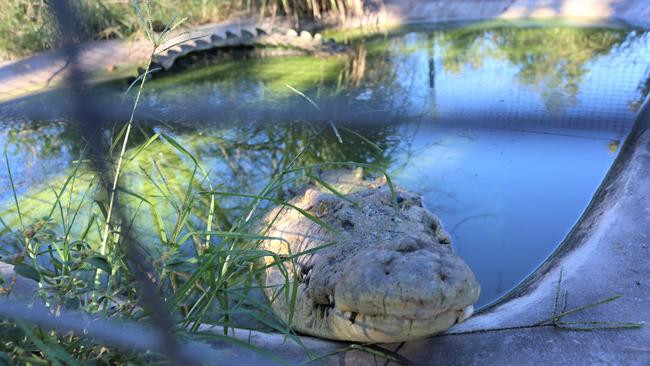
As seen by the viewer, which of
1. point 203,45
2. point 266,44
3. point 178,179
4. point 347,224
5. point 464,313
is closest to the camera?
point 464,313

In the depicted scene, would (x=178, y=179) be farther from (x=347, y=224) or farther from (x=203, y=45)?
(x=203, y=45)

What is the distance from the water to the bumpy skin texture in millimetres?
401

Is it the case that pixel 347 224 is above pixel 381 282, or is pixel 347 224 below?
below

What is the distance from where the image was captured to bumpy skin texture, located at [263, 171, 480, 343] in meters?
1.45

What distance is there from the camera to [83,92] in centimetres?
51

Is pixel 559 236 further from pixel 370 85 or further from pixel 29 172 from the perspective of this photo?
pixel 29 172

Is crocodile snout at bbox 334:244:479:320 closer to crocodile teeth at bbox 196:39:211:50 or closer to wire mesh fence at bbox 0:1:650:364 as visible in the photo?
wire mesh fence at bbox 0:1:650:364

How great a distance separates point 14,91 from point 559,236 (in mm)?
5156

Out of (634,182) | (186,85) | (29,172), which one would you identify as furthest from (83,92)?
(186,85)

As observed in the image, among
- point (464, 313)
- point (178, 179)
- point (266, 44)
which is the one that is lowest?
point (178, 179)

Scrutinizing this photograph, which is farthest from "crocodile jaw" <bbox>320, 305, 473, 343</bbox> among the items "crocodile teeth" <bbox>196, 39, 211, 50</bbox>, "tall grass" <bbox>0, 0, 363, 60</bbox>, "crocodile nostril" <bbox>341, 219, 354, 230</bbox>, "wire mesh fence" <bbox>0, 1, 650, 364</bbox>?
"crocodile teeth" <bbox>196, 39, 211, 50</bbox>

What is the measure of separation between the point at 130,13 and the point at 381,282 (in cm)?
641

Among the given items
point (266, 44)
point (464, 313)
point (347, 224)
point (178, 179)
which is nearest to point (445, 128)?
point (347, 224)

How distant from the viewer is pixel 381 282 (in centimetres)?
147
